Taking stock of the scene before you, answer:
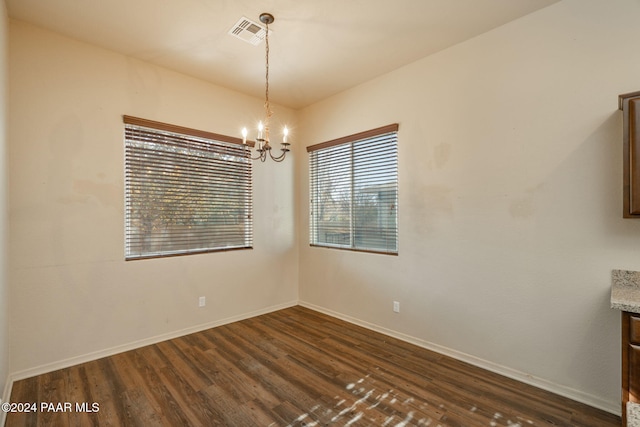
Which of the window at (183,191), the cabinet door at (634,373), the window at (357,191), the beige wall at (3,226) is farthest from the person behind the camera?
the window at (357,191)

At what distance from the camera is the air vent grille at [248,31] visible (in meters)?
2.62

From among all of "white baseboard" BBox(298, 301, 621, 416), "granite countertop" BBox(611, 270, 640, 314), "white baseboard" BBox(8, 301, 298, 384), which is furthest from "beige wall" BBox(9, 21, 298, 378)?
"granite countertop" BBox(611, 270, 640, 314)

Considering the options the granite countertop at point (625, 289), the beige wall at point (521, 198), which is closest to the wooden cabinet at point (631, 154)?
the beige wall at point (521, 198)

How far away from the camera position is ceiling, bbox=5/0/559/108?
240 cm

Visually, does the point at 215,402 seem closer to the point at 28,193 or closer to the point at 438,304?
the point at 438,304

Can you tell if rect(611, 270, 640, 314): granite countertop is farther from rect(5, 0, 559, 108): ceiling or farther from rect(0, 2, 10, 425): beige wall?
rect(0, 2, 10, 425): beige wall

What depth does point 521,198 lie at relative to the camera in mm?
2535

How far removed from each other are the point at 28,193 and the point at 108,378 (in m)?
1.74

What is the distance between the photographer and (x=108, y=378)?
2580 mm

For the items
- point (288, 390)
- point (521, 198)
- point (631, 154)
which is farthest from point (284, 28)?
point (288, 390)

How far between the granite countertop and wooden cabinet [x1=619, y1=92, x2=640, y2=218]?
0.46 meters

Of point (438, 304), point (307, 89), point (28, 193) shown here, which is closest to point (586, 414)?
point (438, 304)

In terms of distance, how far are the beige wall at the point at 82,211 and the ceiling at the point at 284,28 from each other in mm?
261

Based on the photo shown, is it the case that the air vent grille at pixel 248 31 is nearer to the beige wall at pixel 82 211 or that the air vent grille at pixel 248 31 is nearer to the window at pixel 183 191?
the beige wall at pixel 82 211
